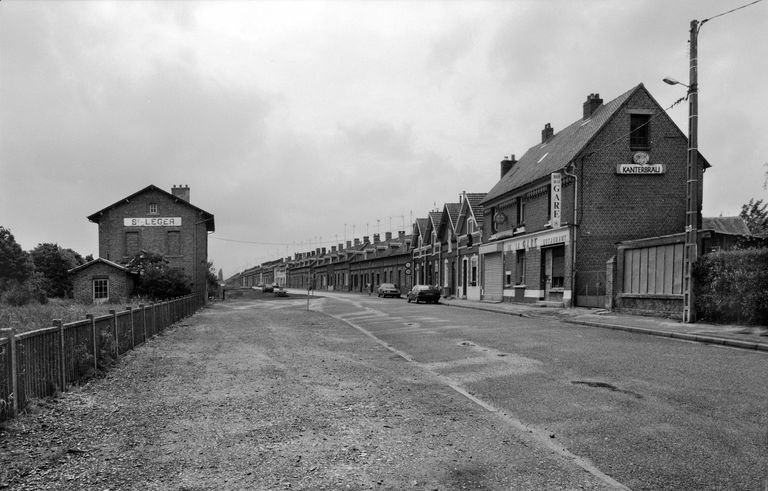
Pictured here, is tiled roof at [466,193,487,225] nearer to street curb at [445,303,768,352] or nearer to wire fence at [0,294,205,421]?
street curb at [445,303,768,352]

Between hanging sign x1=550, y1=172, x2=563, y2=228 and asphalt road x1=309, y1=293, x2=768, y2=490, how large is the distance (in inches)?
528

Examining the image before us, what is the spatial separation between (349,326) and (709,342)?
11.7 metres

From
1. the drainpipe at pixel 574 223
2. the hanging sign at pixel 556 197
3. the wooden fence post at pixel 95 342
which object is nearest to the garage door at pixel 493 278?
the hanging sign at pixel 556 197

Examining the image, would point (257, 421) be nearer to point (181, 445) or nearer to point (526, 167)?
point (181, 445)

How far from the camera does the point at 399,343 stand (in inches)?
555

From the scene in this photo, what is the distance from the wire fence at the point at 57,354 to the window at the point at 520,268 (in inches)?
920

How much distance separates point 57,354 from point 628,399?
8.19 metres

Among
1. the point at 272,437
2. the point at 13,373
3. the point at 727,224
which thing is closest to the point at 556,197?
the point at 727,224

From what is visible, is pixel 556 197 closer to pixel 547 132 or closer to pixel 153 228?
pixel 547 132

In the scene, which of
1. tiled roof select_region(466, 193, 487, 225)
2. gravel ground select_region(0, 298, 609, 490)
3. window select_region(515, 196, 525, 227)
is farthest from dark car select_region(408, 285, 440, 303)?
gravel ground select_region(0, 298, 609, 490)

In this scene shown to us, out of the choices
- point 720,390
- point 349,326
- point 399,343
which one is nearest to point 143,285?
point 349,326

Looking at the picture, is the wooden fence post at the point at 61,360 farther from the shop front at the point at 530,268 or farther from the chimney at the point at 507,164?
the chimney at the point at 507,164

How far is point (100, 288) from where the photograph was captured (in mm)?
34562

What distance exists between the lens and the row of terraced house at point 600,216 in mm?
20719
